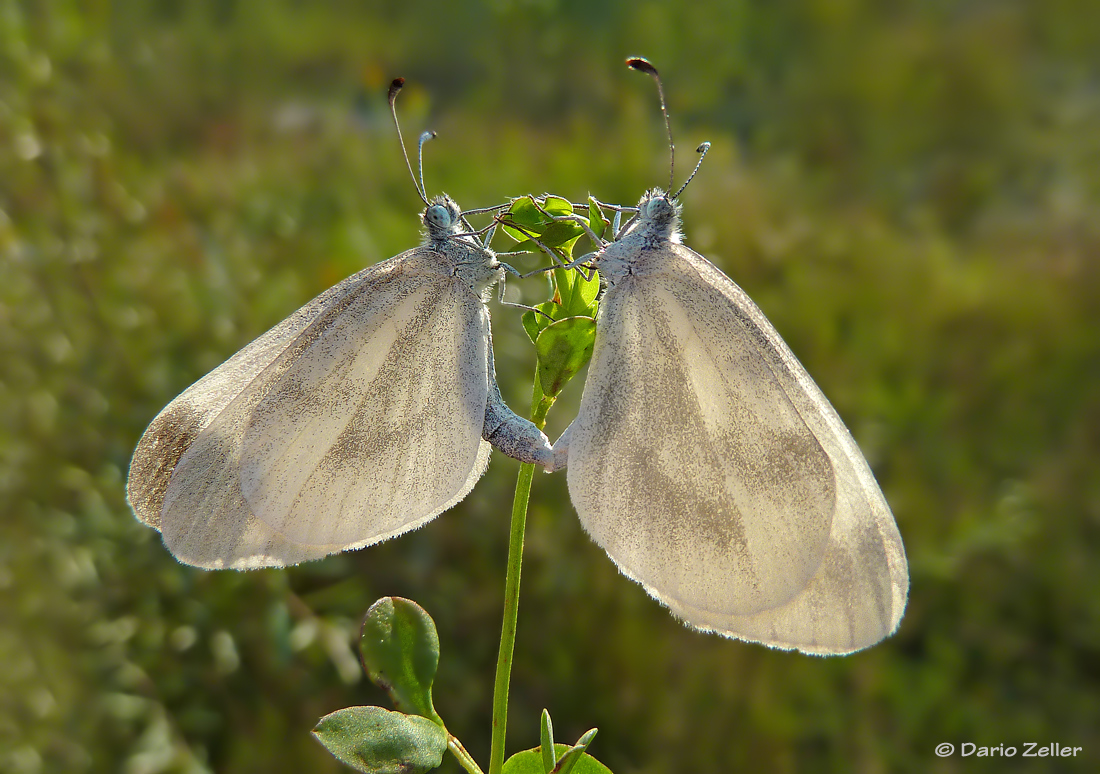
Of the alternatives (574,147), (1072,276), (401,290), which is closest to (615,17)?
(574,147)

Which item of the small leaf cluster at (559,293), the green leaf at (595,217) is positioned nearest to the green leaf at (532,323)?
the small leaf cluster at (559,293)

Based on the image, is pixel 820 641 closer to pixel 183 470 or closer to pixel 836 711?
pixel 183 470

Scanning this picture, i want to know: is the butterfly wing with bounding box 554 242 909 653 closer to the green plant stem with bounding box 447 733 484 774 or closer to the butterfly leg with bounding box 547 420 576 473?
the butterfly leg with bounding box 547 420 576 473

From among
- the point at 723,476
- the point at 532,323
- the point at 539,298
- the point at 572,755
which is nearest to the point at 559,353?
the point at 532,323

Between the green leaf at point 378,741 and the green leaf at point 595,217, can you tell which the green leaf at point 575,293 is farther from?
the green leaf at point 378,741

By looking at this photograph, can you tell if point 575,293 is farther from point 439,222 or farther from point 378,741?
point 378,741

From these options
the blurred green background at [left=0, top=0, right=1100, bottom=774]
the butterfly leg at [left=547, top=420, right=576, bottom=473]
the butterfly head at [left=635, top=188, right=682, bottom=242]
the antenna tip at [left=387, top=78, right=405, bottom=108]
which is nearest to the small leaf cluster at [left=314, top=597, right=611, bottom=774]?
the butterfly leg at [left=547, top=420, right=576, bottom=473]
